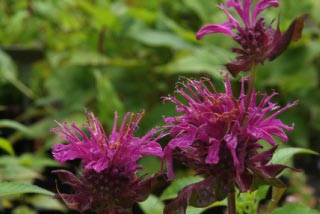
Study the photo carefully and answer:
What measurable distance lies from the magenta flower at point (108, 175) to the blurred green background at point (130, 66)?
1.09 meters

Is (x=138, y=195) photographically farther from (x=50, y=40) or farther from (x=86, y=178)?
(x=50, y=40)

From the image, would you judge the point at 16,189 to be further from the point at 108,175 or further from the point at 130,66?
the point at 130,66

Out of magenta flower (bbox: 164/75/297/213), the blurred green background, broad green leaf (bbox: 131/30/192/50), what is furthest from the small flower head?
broad green leaf (bbox: 131/30/192/50)

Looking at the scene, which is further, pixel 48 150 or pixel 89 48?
pixel 89 48

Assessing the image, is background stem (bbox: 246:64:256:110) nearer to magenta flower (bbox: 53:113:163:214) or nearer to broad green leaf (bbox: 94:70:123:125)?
magenta flower (bbox: 53:113:163:214)

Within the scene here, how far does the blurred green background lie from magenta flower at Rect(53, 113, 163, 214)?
3.58 ft

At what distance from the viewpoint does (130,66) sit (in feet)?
6.29

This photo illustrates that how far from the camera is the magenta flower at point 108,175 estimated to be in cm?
55

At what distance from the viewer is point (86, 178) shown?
22.2 inches

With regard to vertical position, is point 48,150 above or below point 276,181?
below

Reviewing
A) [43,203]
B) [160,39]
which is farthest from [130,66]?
[43,203]

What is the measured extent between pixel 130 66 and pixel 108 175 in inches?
54.0

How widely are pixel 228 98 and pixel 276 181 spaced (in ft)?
0.28

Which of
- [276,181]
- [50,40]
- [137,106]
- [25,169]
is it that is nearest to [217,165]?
[276,181]
